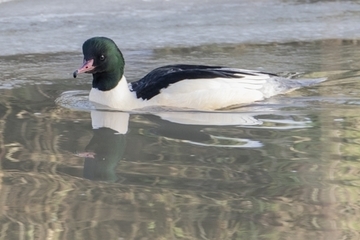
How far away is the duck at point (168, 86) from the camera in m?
6.60

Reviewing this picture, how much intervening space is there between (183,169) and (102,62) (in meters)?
2.07

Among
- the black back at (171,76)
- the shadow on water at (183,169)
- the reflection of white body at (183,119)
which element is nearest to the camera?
the shadow on water at (183,169)

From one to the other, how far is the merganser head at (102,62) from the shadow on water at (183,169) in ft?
1.18

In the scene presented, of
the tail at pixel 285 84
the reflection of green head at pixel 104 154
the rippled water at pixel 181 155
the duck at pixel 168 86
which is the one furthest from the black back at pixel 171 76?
the reflection of green head at pixel 104 154

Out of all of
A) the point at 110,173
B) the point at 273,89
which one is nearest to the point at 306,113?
the point at 273,89

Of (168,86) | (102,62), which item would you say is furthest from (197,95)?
(102,62)

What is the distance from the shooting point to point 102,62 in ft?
22.1

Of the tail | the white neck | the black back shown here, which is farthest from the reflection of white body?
the tail

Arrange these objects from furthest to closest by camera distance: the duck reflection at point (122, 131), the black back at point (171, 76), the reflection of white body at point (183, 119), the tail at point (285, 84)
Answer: the tail at point (285, 84)
the black back at point (171, 76)
the reflection of white body at point (183, 119)
the duck reflection at point (122, 131)

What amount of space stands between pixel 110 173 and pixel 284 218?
1.24 m

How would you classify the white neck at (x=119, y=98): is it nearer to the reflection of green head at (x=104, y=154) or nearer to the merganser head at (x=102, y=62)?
the merganser head at (x=102, y=62)

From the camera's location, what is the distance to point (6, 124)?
20.2ft

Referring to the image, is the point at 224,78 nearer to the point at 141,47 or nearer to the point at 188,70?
the point at 188,70

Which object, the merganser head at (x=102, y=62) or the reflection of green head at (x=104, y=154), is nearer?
the reflection of green head at (x=104, y=154)
